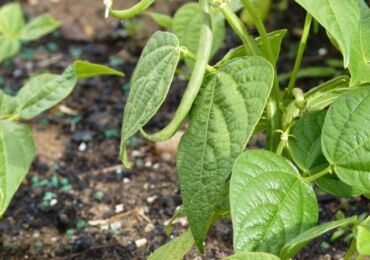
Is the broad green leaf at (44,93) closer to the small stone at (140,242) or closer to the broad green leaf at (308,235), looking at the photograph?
the small stone at (140,242)

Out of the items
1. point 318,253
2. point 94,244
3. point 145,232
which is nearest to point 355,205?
point 318,253

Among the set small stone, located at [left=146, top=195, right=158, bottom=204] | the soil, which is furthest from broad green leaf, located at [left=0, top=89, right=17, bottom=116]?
small stone, located at [left=146, top=195, right=158, bottom=204]

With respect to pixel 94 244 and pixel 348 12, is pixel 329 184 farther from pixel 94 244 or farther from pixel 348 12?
pixel 94 244

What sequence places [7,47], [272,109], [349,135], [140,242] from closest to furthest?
1. [349,135]
2. [272,109]
3. [140,242]
4. [7,47]

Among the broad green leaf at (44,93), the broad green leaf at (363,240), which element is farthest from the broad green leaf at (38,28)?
the broad green leaf at (363,240)

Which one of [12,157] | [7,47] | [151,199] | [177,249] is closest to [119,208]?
[151,199]

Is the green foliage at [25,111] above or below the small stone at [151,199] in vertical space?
above

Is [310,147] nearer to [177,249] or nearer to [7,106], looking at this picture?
[177,249]
